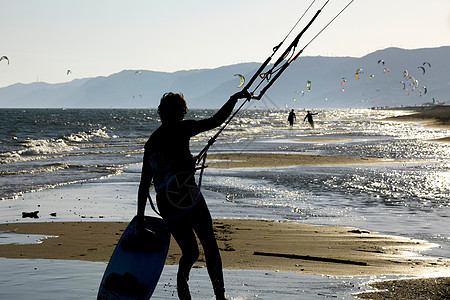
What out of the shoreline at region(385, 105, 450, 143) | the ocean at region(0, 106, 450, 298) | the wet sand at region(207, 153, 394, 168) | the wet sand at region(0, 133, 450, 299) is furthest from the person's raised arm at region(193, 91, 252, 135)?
the shoreline at region(385, 105, 450, 143)

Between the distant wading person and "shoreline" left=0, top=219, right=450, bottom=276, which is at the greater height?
the distant wading person

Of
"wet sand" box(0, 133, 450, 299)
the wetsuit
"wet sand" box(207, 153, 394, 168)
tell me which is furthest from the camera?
"wet sand" box(207, 153, 394, 168)

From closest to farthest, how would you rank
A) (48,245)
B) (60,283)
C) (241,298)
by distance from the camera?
(241,298) < (60,283) < (48,245)

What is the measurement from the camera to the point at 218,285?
510cm

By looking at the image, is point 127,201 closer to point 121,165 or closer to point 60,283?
point 60,283

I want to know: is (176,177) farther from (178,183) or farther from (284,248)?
(284,248)

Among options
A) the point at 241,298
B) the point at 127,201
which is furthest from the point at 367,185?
the point at 241,298

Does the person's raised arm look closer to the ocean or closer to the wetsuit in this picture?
the wetsuit

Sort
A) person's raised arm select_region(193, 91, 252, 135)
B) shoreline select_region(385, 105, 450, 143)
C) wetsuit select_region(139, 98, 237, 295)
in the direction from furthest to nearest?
shoreline select_region(385, 105, 450, 143)
wetsuit select_region(139, 98, 237, 295)
person's raised arm select_region(193, 91, 252, 135)

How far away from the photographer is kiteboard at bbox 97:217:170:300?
495cm

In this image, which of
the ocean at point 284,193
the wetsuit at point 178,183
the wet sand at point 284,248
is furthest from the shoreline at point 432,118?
the wetsuit at point 178,183

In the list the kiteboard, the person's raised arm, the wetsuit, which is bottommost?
the kiteboard

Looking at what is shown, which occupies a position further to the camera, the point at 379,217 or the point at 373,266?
the point at 379,217

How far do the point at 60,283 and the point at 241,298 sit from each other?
6.30ft
